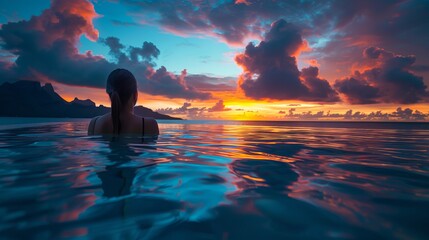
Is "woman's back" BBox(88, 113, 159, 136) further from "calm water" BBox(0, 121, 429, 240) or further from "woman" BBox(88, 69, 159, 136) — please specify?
"calm water" BBox(0, 121, 429, 240)

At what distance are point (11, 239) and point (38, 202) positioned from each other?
0.49 meters

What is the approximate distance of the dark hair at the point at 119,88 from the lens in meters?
3.85

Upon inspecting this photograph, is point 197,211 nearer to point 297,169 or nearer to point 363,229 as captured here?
point 363,229

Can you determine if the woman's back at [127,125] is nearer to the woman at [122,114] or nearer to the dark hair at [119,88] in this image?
the woman at [122,114]

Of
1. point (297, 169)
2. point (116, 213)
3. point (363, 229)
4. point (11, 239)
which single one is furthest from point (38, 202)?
point (297, 169)

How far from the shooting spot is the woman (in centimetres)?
393

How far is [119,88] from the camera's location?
13.0 feet

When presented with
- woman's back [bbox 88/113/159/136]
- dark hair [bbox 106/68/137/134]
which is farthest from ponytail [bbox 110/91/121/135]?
woman's back [bbox 88/113/159/136]

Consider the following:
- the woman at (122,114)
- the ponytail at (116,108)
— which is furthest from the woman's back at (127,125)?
the ponytail at (116,108)

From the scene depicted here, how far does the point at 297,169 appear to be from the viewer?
2.64m

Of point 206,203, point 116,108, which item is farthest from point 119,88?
point 206,203

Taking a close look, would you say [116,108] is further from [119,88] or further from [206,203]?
[206,203]

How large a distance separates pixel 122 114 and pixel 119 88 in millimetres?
691

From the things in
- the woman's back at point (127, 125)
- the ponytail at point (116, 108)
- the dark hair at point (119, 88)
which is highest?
the dark hair at point (119, 88)
